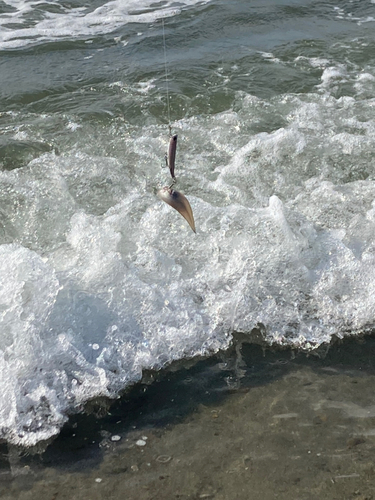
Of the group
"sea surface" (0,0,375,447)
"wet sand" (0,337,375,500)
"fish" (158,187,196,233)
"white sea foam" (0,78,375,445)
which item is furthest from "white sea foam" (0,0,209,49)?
"fish" (158,187,196,233)

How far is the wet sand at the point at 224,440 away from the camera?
2.65 metres

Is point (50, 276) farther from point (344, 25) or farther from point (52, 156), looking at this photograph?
point (344, 25)

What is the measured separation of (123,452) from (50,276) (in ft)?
4.11

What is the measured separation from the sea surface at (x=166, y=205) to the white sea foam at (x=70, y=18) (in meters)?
0.08

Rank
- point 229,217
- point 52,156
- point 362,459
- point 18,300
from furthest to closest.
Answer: point 52,156
point 229,217
point 18,300
point 362,459

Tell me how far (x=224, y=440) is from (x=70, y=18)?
315 inches

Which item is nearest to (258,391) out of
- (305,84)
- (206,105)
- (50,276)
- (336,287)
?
(336,287)

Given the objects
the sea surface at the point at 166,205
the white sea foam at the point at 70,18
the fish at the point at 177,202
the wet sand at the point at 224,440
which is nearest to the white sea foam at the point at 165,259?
the sea surface at the point at 166,205

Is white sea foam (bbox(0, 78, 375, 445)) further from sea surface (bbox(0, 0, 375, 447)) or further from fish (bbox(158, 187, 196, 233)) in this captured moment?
fish (bbox(158, 187, 196, 233))

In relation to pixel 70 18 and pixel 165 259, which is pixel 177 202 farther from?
pixel 70 18

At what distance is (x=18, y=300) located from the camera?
3.48m

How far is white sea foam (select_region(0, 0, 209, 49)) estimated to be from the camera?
27.6 ft

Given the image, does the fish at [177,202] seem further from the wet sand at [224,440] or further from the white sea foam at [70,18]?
the white sea foam at [70,18]

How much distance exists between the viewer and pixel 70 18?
917 centimetres
